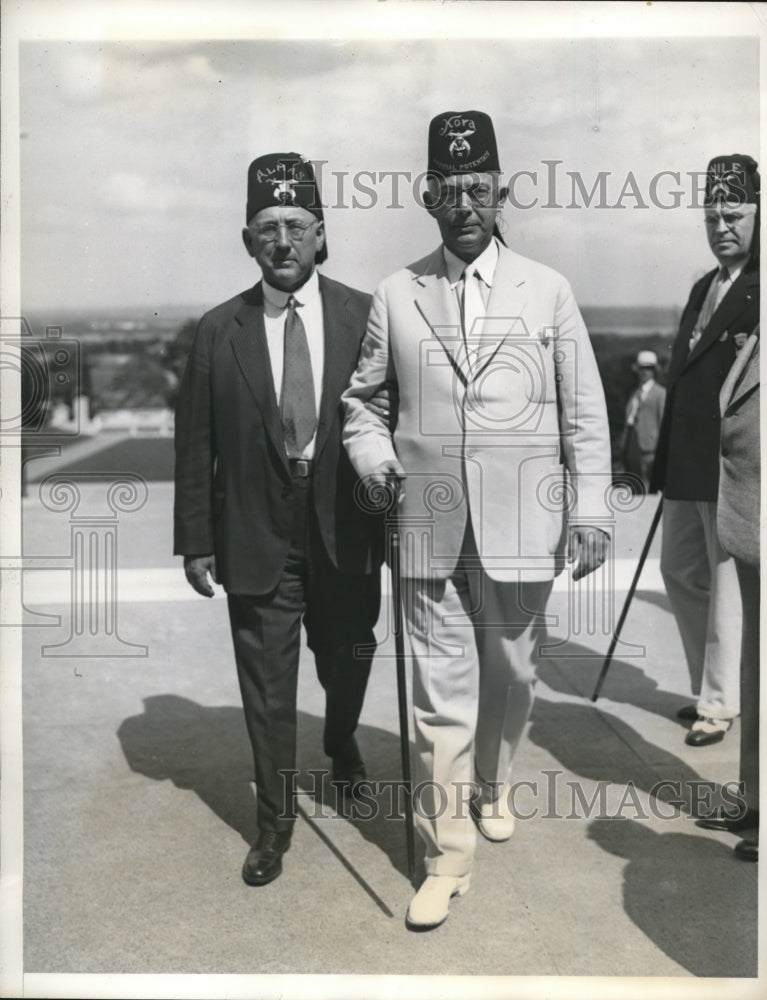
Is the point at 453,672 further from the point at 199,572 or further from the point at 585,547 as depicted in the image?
the point at 199,572

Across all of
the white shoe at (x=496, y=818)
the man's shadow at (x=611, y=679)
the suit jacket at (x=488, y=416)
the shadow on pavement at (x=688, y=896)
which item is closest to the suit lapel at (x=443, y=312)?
the suit jacket at (x=488, y=416)

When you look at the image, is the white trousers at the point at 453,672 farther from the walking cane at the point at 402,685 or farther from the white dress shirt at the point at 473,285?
the white dress shirt at the point at 473,285

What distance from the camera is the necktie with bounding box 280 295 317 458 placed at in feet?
11.7

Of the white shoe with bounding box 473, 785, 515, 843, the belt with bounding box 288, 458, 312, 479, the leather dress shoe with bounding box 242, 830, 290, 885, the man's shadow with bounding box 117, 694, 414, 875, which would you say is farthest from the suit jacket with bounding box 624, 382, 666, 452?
the leather dress shoe with bounding box 242, 830, 290, 885

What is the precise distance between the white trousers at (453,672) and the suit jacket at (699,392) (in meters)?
0.60

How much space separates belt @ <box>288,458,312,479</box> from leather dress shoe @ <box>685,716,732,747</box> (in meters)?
1.52

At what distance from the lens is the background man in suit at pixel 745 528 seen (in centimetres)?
352

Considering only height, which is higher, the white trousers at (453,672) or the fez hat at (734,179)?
the fez hat at (734,179)

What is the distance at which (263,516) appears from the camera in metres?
3.61

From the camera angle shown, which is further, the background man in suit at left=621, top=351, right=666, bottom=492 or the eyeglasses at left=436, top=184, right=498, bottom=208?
the background man in suit at left=621, top=351, right=666, bottom=492

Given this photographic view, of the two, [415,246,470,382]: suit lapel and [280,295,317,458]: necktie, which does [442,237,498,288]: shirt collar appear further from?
[280,295,317,458]: necktie

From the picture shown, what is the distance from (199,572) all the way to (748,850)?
1.82 m

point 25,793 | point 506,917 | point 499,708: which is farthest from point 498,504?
point 25,793

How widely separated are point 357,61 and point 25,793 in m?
2.35
